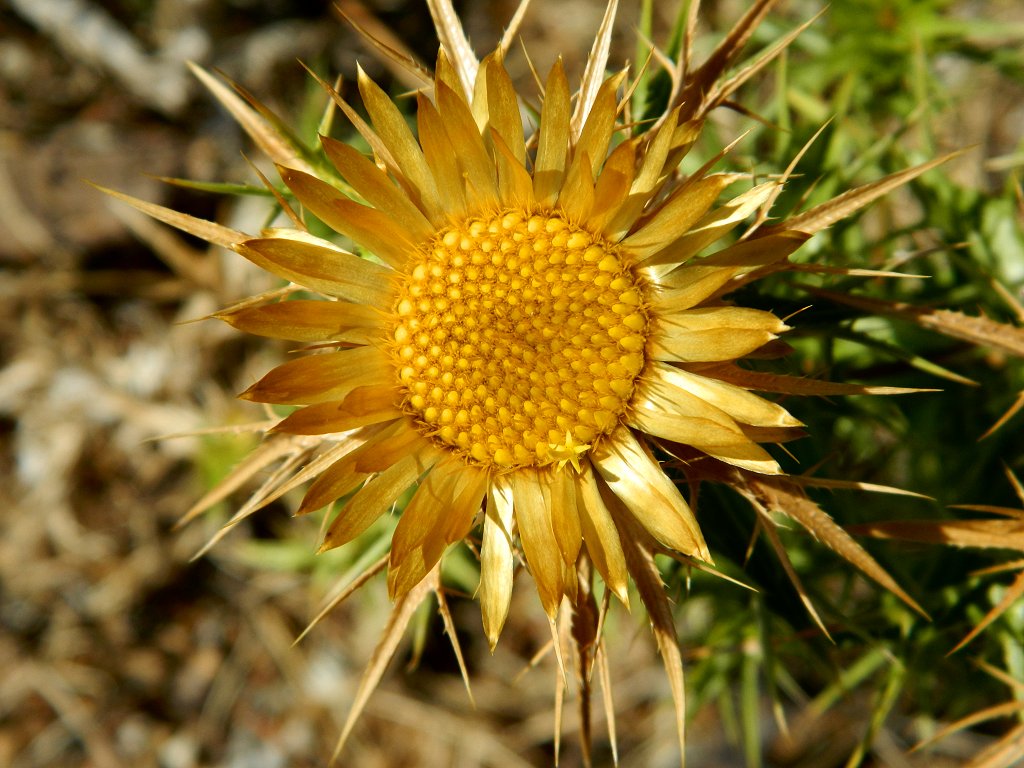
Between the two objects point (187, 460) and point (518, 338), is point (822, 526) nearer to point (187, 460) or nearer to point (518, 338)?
point (518, 338)

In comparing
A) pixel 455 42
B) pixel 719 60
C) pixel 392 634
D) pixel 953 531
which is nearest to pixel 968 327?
pixel 953 531

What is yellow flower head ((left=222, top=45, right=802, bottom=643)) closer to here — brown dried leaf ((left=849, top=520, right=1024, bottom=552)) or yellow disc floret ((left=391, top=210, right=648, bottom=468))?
yellow disc floret ((left=391, top=210, right=648, bottom=468))

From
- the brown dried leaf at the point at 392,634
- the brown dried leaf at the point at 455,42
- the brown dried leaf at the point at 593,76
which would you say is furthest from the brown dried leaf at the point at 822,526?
the brown dried leaf at the point at 455,42

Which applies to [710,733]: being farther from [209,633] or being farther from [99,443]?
[99,443]

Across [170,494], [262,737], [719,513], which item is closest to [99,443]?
[170,494]

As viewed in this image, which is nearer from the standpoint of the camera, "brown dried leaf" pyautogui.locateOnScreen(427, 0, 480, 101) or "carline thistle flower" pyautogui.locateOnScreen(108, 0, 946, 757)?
"carline thistle flower" pyautogui.locateOnScreen(108, 0, 946, 757)

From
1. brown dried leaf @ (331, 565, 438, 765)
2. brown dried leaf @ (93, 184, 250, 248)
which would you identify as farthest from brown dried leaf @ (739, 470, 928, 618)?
brown dried leaf @ (93, 184, 250, 248)

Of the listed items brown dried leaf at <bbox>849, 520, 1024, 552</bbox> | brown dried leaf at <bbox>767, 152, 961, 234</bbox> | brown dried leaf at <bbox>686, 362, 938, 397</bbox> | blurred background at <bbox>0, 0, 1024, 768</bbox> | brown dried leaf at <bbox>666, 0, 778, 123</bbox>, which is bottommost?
blurred background at <bbox>0, 0, 1024, 768</bbox>

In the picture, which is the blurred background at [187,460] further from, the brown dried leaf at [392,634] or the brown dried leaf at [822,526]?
the brown dried leaf at [822,526]
